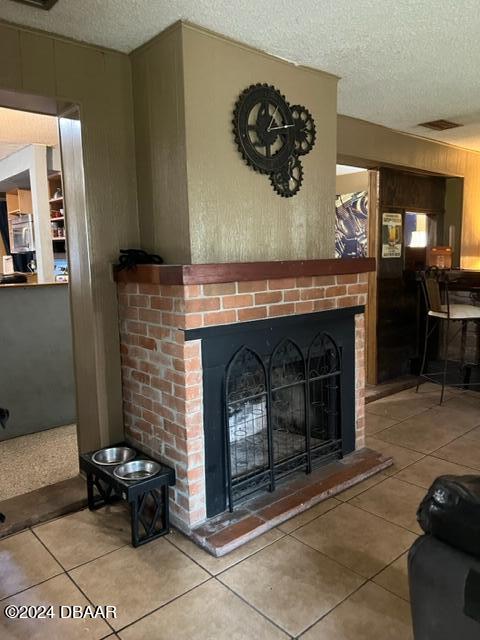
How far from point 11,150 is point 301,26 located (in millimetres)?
4221

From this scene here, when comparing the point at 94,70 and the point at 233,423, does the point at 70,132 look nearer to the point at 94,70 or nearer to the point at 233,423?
the point at 94,70

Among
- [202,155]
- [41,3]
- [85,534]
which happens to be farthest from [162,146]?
[85,534]

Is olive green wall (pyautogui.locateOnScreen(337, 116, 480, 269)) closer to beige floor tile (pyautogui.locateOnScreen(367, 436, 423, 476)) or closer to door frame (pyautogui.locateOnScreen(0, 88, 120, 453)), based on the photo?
door frame (pyautogui.locateOnScreen(0, 88, 120, 453))

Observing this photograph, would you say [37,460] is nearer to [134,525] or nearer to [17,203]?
[134,525]

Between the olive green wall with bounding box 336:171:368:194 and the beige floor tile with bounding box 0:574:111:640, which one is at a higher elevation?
the olive green wall with bounding box 336:171:368:194

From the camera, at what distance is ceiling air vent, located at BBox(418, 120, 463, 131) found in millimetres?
3702

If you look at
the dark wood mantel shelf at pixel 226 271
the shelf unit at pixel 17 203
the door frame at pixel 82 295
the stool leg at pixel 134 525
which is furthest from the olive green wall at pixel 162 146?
the shelf unit at pixel 17 203

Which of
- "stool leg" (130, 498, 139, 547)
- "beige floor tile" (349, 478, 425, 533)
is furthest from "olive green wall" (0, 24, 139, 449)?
"beige floor tile" (349, 478, 425, 533)

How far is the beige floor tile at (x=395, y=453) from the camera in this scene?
277cm

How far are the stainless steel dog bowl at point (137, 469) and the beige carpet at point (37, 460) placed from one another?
26.6 inches

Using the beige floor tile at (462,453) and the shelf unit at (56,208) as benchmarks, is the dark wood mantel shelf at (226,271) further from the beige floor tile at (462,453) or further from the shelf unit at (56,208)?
the shelf unit at (56,208)

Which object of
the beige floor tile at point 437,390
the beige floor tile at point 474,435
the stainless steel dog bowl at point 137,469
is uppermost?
the stainless steel dog bowl at point 137,469

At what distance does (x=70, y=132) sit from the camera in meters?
2.33

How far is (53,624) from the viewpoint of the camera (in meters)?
1.63
